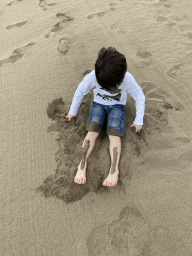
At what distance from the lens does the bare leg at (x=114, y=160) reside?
1564 millimetres

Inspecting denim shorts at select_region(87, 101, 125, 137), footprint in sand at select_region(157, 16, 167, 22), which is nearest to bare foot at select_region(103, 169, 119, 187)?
denim shorts at select_region(87, 101, 125, 137)

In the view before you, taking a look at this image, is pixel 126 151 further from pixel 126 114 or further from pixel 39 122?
pixel 39 122

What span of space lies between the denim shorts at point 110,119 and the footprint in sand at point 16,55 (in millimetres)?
1567

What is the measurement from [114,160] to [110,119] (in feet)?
1.29

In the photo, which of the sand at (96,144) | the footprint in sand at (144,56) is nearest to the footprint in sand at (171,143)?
the sand at (96,144)

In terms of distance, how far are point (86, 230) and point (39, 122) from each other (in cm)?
121

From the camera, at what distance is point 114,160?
164cm

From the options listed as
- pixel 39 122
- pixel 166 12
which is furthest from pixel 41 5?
pixel 39 122

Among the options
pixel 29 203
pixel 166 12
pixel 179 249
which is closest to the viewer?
pixel 179 249

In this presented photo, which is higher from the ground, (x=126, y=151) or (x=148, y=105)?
(x=148, y=105)

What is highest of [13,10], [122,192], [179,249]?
[13,10]

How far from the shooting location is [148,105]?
204 centimetres

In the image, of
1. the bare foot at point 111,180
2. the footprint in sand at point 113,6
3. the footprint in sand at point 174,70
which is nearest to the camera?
the bare foot at point 111,180

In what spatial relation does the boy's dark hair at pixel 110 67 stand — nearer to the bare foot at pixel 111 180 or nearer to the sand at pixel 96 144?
the sand at pixel 96 144
